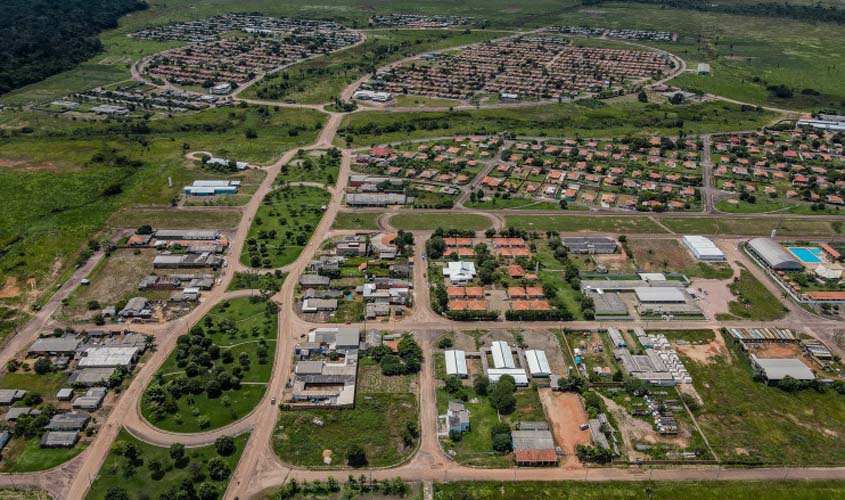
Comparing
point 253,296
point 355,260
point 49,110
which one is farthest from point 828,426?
point 49,110

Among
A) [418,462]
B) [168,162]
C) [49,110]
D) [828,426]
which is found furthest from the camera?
[49,110]

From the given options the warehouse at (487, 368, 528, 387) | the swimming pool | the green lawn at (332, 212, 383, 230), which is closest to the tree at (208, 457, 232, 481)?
the warehouse at (487, 368, 528, 387)

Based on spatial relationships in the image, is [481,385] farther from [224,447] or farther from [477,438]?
[224,447]

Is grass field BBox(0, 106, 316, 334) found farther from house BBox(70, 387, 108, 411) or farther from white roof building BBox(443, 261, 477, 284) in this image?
white roof building BBox(443, 261, 477, 284)

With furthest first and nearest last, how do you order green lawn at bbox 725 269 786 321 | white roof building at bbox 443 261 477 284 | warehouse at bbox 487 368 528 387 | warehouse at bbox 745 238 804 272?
warehouse at bbox 745 238 804 272 < white roof building at bbox 443 261 477 284 < green lawn at bbox 725 269 786 321 < warehouse at bbox 487 368 528 387

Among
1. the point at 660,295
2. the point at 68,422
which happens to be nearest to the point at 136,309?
the point at 68,422

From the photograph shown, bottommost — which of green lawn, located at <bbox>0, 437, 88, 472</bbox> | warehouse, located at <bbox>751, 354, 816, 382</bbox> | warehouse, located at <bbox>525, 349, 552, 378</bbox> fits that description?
green lawn, located at <bbox>0, 437, 88, 472</bbox>

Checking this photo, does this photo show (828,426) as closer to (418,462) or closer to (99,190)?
Result: (418,462)
